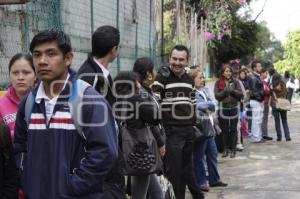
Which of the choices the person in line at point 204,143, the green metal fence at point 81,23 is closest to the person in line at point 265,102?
the green metal fence at point 81,23

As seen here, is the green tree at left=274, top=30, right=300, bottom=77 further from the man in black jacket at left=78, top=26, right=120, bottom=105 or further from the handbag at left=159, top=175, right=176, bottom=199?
the man in black jacket at left=78, top=26, right=120, bottom=105

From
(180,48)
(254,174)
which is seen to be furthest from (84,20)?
(254,174)

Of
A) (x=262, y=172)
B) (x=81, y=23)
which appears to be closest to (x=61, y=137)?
(x=81, y=23)

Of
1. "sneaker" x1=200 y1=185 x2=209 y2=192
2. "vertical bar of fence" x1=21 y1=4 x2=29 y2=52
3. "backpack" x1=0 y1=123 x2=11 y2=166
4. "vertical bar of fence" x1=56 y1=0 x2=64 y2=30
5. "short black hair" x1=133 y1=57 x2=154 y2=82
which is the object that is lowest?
"sneaker" x1=200 y1=185 x2=209 y2=192

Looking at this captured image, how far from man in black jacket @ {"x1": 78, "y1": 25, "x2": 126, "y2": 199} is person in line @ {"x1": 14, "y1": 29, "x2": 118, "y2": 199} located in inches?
31.3

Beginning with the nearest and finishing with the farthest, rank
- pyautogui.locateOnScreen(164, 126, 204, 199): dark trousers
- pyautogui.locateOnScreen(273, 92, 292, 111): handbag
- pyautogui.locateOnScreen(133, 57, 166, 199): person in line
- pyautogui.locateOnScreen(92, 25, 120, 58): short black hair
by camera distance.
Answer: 1. pyautogui.locateOnScreen(92, 25, 120, 58): short black hair
2. pyautogui.locateOnScreen(133, 57, 166, 199): person in line
3. pyautogui.locateOnScreen(164, 126, 204, 199): dark trousers
4. pyautogui.locateOnScreen(273, 92, 292, 111): handbag

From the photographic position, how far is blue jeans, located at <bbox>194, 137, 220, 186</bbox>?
285 inches

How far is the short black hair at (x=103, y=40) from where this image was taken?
12.1 feet

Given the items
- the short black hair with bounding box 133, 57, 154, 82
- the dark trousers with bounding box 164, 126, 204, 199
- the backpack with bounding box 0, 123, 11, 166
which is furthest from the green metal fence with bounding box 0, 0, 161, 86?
the backpack with bounding box 0, 123, 11, 166

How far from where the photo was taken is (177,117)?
234 inches

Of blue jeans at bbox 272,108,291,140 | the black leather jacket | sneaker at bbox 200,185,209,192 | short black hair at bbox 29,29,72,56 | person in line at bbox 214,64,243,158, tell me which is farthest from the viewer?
blue jeans at bbox 272,108,291,140

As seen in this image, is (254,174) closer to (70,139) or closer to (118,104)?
(118,104)

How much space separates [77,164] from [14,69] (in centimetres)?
125

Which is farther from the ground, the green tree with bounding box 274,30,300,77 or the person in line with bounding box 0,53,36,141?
the green tree with bounding box 274,30,300,77
